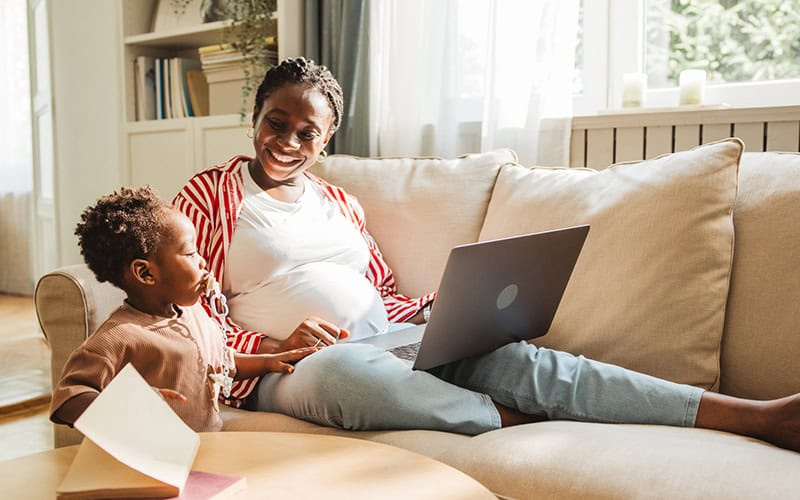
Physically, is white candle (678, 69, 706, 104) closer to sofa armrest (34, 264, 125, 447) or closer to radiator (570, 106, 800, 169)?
radiator (570, 106, 800, 169)

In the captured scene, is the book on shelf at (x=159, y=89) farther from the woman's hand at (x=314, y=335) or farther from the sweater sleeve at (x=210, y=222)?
the woman's hand at (x=314, y=335)

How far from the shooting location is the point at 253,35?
270cm

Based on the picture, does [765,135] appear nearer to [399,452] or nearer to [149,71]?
[399,452]

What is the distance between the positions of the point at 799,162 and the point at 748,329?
1.13 feet

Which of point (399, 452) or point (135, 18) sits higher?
point (135, 18)

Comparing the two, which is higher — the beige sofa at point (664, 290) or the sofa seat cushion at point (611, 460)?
the beige sofa at point (664, 290)

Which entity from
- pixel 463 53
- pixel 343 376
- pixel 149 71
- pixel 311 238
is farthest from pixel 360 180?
pixel 149 71

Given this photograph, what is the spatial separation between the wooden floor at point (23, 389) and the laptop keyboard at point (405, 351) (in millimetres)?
1316

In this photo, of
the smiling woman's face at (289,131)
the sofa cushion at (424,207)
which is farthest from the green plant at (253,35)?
the smiling woman's face at (289,131)

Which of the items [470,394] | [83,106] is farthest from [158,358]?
[83,106]

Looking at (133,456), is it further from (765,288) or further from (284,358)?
(765,288)

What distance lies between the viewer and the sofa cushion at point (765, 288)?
4.80 feet

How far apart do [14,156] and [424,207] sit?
13.2 feet

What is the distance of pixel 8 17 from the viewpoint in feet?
16.5
